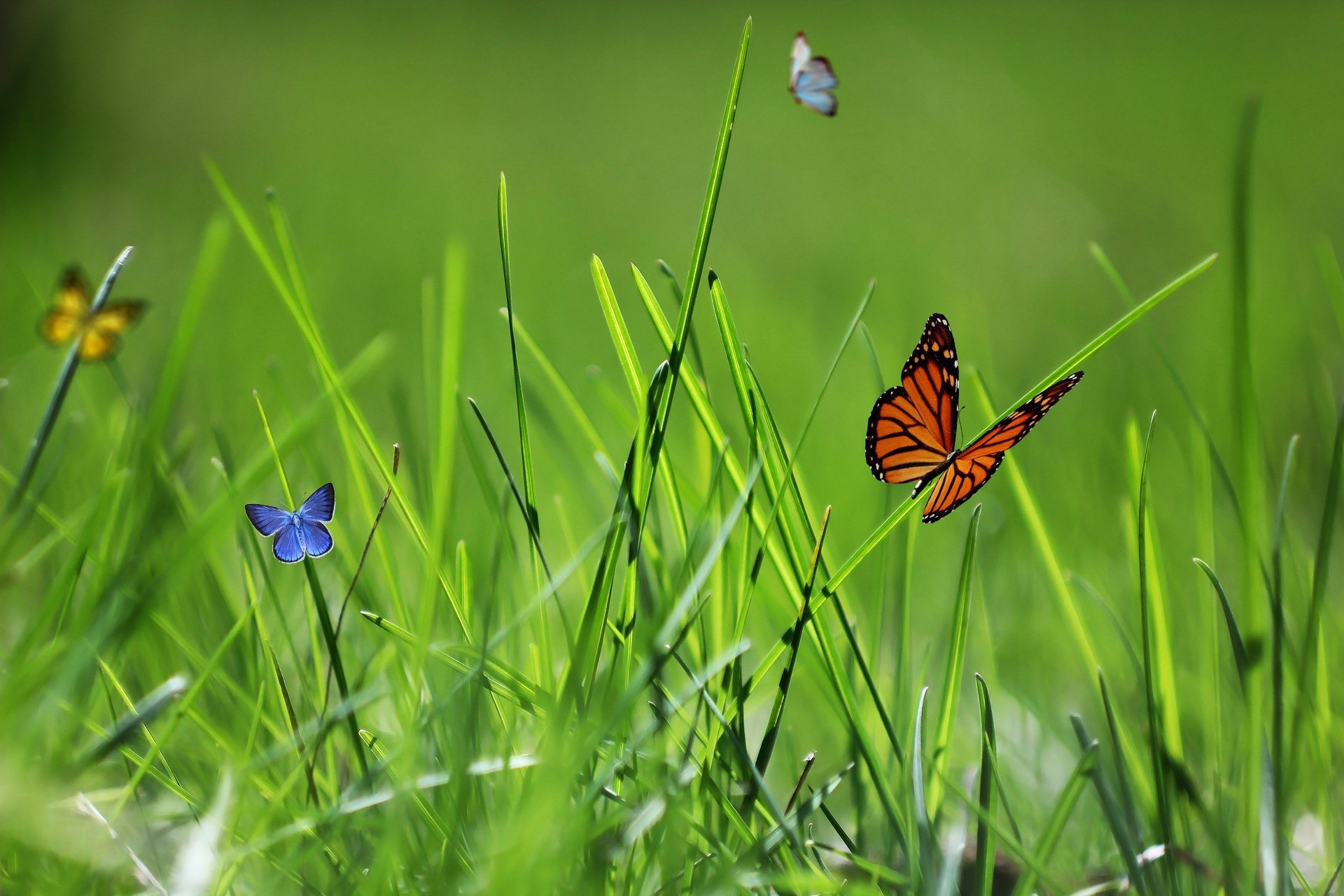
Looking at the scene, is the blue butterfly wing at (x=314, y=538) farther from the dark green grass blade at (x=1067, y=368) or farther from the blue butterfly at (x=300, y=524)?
the dark green grass blade at (x=1067, y=368)

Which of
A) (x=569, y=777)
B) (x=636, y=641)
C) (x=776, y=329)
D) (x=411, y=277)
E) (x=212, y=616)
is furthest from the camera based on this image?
(x=411, y=277)

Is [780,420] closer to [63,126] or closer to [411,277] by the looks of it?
[411,277]

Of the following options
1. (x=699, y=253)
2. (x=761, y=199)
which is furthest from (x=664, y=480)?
(x=761, y=199)

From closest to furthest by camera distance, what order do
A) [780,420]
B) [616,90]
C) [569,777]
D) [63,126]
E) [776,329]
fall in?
[569,777], [780,420], [776,329], [63,126], [616,90]

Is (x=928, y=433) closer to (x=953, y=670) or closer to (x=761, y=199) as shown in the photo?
(x=953, y=670)

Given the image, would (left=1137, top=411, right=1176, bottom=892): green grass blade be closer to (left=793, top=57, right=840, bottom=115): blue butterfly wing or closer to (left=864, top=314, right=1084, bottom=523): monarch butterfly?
(left=864, top=314, right=1084, bottom=523): monarch butterfly

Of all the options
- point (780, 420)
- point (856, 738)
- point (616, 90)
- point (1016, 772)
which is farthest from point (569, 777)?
point (616, 90)

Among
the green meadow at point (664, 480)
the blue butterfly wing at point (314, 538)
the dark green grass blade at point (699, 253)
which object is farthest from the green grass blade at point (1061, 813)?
the blue butterfly wing at point (314, 538)
